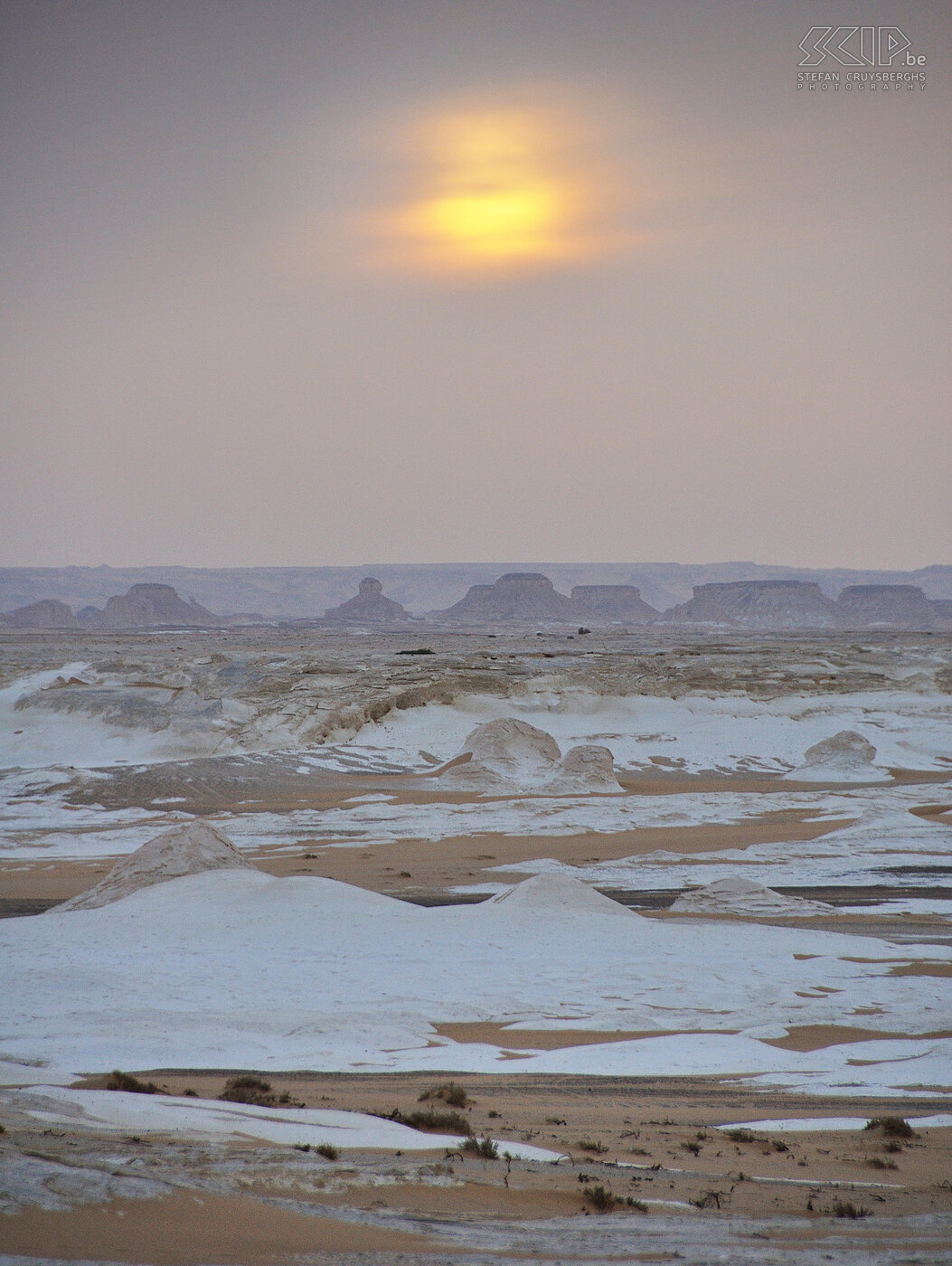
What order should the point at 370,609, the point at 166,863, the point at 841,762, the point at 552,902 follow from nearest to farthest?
the point at 552,902 < the point at 166,863 < the point at 841,762 < the point at 370,609

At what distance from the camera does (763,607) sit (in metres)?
178

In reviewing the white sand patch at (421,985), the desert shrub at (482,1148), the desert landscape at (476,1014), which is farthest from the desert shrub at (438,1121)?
the white sand patch at (421,985)

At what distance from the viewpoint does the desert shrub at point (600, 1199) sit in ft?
16.5

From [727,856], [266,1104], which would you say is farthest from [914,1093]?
[727,856]

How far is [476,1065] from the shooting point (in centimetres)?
870

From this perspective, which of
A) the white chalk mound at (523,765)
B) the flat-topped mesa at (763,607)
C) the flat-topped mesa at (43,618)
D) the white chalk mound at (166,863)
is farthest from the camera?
the flat-topped mesa at (43,618)

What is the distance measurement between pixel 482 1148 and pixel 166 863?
34.1 ft

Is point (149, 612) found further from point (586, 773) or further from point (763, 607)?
point (586, 773)

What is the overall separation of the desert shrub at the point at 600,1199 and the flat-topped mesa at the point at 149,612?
179126 mm

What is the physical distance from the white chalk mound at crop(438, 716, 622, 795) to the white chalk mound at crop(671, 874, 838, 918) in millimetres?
14136

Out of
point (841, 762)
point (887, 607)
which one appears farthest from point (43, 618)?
point (841, 762)

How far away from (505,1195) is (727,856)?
52.6 feet

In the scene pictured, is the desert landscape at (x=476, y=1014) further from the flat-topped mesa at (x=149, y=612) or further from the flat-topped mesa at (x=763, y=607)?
the flat-topped mesa at (x=149, y=612)

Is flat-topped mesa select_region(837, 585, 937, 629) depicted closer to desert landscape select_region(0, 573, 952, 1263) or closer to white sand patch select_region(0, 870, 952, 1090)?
desert landscape select_region(0, 573, 952, 1263)
